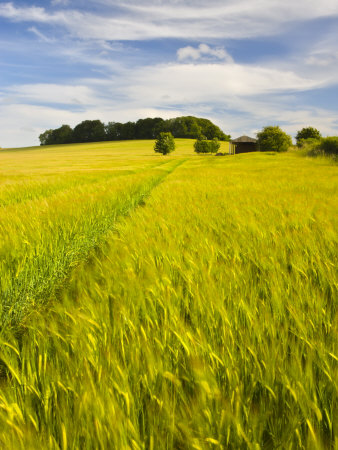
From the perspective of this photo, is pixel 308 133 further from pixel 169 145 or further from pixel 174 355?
pixel 174 355

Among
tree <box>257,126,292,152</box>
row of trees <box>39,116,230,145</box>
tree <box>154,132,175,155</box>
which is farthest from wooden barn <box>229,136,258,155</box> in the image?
row of trees <box>39,116,230,145</box>

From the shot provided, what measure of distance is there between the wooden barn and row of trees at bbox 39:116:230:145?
4693 centimetres

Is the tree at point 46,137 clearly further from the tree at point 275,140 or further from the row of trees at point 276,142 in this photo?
the tree at point 275,140

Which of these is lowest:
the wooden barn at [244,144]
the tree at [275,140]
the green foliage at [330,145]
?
the green foliage at [330,145]

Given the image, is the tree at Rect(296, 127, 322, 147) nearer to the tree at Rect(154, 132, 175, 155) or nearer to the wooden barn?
the wooden barn

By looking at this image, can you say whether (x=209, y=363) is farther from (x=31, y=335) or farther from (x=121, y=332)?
(x=31, y=335)

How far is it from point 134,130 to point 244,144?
61.8m

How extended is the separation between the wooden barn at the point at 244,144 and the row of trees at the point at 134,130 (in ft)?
154

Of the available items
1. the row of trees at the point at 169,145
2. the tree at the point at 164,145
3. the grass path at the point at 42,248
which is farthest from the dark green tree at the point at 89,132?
the grass path at the point at 42,248

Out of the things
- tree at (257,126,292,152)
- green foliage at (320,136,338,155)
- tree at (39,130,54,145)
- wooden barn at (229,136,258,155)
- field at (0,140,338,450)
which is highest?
tree at (39,130,54,145)

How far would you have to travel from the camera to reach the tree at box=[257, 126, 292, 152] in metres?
42.0

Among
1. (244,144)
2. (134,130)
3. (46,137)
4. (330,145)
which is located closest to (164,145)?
(244,144)

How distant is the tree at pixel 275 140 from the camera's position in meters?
42.0

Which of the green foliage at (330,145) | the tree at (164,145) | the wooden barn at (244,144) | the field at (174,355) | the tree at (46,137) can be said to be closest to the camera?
the field at (174,355)
